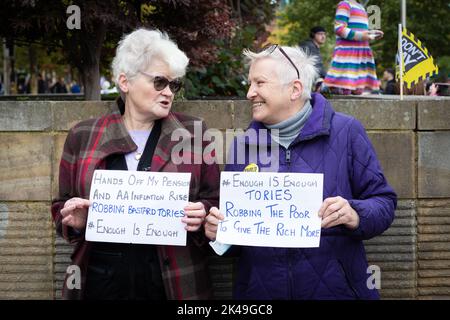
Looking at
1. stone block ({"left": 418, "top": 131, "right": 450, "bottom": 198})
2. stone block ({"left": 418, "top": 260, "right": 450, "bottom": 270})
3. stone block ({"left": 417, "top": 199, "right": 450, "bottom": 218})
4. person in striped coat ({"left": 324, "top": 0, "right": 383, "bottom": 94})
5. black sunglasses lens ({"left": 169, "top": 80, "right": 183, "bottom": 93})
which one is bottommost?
stone block ({"left": 418, "top": 260, "right": 450, "bottom": 270})

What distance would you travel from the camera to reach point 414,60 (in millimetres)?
5539

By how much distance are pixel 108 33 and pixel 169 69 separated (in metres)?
3.48

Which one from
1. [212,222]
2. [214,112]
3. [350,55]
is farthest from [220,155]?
[350,55]

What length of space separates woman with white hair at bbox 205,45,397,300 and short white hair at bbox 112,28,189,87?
0.39 m

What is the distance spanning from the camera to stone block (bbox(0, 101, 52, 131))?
16.0ft

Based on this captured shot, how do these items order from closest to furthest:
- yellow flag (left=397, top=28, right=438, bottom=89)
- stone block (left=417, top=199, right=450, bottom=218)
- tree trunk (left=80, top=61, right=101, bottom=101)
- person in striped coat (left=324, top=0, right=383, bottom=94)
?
stone block (left=417, top=199, right=450, bottom=218) → yellow flag (left=397, top=28, right=438, bottom=89) → tree trunk (left=80, top=61, right=101, bottom=101) → person in striped coat (left=324, top=0, right=383, bottom=94)

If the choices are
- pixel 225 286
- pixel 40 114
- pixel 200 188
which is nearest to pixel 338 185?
pixel 200 188

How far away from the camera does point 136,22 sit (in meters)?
6.59

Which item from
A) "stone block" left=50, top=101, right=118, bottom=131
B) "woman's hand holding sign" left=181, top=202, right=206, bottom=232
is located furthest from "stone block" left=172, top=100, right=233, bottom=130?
"woman's hand holding sign" left=181, top=202, right=206, bottom=232

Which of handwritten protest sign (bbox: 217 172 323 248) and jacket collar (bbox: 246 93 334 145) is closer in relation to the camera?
handwritten protest sign (bbox: 217 172 323 248)

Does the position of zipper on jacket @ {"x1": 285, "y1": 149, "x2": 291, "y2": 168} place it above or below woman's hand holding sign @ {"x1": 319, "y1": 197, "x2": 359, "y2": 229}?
above

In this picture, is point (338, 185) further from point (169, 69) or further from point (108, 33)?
point (108, 33)

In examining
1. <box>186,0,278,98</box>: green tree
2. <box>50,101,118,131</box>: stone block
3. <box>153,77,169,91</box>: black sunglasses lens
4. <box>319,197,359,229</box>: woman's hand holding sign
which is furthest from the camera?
<box>186,0,278,98</box>: green tree

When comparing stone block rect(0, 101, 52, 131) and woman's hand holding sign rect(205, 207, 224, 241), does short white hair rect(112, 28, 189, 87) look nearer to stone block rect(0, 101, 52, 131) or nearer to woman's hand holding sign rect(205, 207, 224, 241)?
woman's hand holding sign rect(205, 207, 224, 241)
